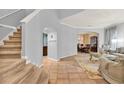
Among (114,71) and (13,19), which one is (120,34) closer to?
(114,71)

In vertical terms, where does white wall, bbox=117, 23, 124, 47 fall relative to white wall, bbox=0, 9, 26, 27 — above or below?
below

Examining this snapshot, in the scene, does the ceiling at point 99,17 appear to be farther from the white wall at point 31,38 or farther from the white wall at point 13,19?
the white wall at point 13,19

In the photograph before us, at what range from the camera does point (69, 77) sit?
159 inches

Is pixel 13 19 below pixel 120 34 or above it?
above

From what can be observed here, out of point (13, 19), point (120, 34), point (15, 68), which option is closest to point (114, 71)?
point (120, 34)

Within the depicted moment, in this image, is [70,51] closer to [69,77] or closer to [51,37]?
[51,37]

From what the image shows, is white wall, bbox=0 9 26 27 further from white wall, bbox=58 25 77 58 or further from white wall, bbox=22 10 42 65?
white wall, bbox=58 25 77 58

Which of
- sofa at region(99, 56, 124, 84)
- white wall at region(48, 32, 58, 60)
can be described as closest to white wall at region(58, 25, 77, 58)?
white wall at region(48, 32, 58, 60)

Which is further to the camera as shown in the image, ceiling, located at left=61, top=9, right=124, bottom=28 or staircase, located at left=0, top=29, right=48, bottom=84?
ceiling, located at left=61, top=9, right=124, bottom=28

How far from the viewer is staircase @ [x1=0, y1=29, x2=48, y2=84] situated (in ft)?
8.16

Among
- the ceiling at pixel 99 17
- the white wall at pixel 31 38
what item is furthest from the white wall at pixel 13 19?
the ceiling at pixel 99 17

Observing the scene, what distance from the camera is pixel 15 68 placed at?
280 cm
